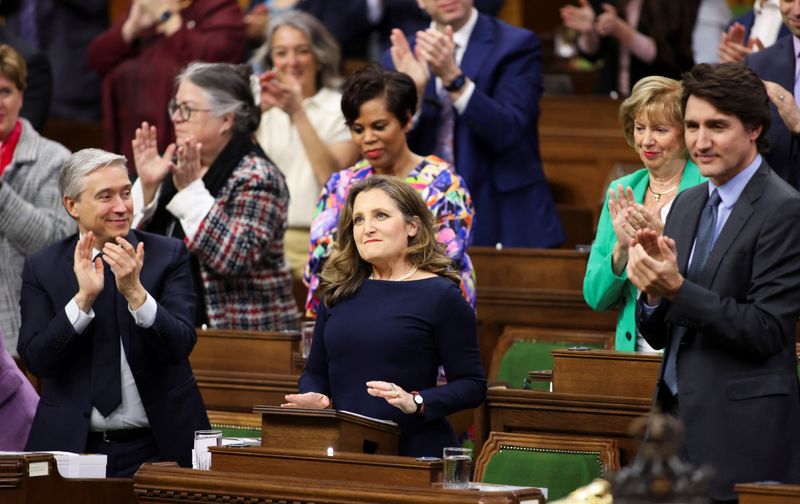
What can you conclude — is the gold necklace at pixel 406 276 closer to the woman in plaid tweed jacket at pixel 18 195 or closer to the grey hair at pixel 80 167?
the grey hair at pixel 80 167

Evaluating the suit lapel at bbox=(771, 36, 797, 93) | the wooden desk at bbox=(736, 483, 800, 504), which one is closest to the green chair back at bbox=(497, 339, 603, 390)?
the suit lapel at bbox=(771, 36, 797, 93)

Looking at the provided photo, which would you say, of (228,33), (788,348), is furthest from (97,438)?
(228,33)

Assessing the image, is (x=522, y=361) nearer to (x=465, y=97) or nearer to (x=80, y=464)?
(x=465, y=97)

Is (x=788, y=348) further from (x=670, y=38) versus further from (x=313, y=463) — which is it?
(x=670, y=38)

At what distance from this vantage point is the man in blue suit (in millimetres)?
5715

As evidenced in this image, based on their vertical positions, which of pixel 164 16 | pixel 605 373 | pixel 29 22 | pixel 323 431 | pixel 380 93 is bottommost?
pixel 323 431

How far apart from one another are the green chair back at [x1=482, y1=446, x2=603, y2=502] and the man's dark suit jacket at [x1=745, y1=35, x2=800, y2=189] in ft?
3.87

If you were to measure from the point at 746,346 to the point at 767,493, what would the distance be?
0.34m

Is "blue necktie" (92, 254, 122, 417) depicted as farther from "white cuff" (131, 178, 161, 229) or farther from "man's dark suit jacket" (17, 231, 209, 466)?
"white cuff" (131, 178, 161, 229)

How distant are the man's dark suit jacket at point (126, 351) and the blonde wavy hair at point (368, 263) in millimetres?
416

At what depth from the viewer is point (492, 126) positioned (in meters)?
5.63

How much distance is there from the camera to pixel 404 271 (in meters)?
4.00

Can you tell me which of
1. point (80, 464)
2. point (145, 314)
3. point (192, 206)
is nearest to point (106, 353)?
point (145, 314)

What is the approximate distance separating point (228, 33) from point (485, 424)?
10.1 feet
